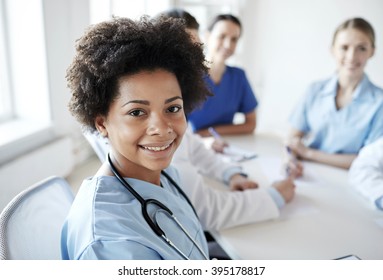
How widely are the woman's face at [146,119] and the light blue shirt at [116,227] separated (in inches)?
2.4

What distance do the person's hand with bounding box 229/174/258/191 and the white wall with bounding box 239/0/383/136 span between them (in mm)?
852

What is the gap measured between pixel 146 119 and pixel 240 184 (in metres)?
0.55

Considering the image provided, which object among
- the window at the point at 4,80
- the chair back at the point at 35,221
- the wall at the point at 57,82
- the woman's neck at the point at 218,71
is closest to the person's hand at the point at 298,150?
the woman's neck at the point at 218,71

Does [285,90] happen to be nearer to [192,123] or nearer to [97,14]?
[192,123]

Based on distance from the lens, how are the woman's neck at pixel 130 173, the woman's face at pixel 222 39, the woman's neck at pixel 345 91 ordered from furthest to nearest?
the woman's face at pixel 222 39
the woman's neck at pixel 345 91
the woman's neck at pixel 130 173

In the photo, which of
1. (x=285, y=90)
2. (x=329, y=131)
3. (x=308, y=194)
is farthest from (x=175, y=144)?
(x=285, y=90)

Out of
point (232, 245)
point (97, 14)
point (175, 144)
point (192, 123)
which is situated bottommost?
point (232, 245)

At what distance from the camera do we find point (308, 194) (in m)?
1.05

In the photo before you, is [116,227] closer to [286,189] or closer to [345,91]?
[286,189]

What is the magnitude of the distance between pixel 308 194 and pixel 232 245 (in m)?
0.37

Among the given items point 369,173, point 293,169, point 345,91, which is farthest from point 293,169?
point 345,91

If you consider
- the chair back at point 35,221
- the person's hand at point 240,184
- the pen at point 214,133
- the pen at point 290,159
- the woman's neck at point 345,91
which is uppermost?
the woman's neck at point 345,91

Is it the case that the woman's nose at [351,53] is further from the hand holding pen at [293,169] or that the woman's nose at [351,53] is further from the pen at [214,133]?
the pen at [214,133]

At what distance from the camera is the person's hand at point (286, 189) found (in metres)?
0.98
